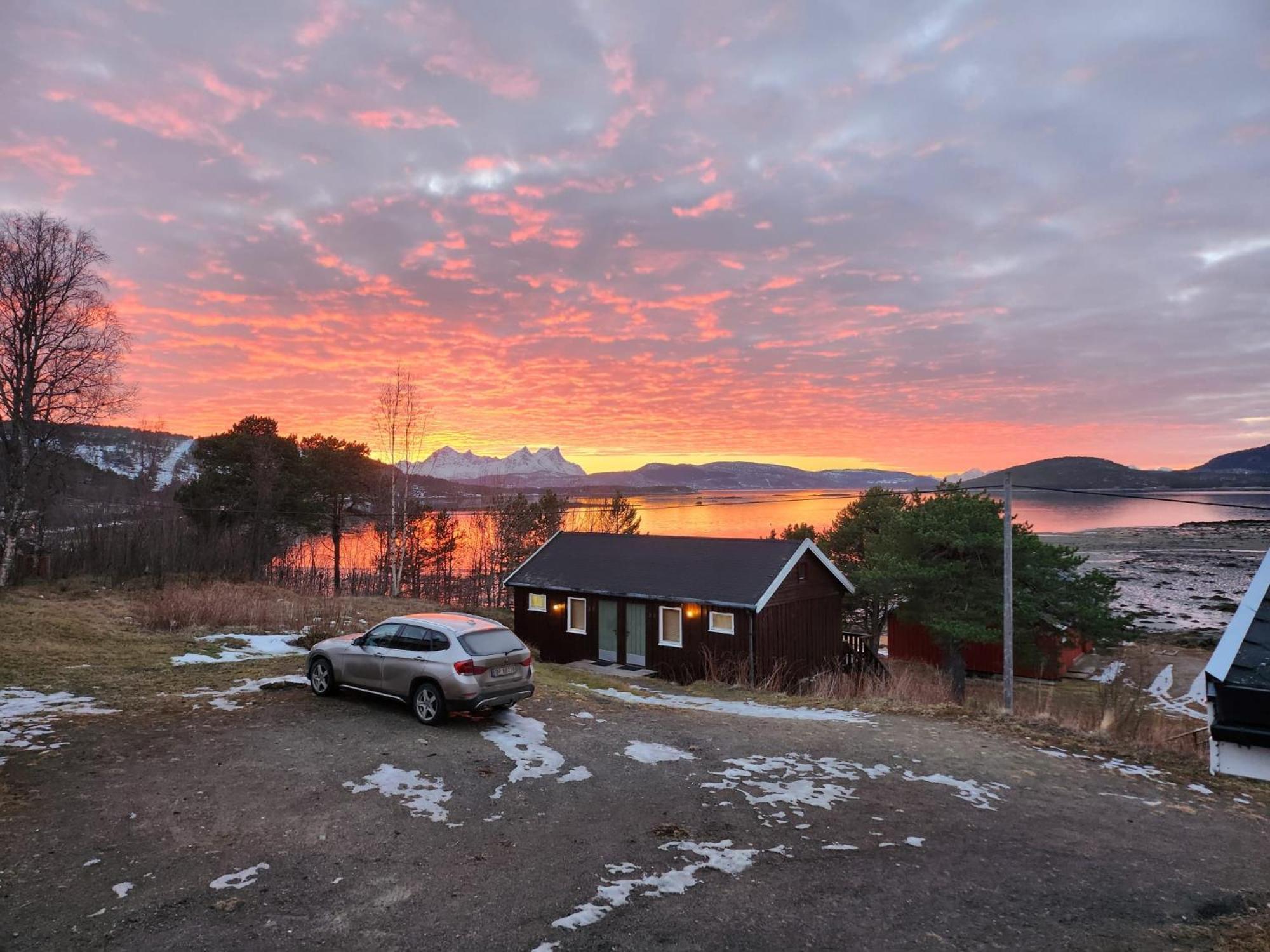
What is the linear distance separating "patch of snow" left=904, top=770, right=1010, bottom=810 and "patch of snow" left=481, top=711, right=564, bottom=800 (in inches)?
216

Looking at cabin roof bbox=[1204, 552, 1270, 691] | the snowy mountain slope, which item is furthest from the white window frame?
the snowy mountain slope

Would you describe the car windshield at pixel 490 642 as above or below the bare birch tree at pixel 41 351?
below

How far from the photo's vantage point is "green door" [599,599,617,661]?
26.7 m

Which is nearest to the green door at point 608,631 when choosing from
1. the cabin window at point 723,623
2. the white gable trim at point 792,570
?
the cabin window at point 723,623

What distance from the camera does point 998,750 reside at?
11719 mm

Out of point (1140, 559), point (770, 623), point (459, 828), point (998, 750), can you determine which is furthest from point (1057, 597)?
point (1140, 559)

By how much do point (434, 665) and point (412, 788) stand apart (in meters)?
3.01

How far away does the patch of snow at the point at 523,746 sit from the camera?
9375 mm

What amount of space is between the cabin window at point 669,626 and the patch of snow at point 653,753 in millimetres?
14174

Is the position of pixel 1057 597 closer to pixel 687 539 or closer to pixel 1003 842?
pixel 687 539

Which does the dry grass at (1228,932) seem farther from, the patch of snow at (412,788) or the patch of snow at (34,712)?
the patch of snow at (34,712)

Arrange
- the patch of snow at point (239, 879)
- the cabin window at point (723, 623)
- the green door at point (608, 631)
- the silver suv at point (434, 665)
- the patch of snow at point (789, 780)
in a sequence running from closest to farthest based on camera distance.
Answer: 1. the patch of snow at point (239, 879)
2. the patch of snow at point (789, 780)
3. the silver suv at point (434, 665)
4. the cabin window at point (723, 623)
5. the green door at point (608, 631)

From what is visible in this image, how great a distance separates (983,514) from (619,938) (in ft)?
77.7

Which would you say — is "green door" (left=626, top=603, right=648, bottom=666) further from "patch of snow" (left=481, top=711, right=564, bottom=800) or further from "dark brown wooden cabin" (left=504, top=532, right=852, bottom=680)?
"patch of snow" (left=481, top=711, right=564, bottom=800)
